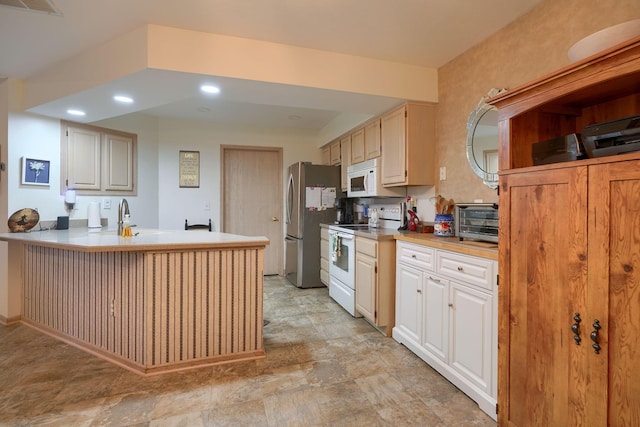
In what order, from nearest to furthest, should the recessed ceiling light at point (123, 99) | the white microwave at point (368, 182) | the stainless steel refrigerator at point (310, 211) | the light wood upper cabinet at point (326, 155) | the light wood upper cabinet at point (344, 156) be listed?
the recessed ceiling light at point (123, 99)
the white microwave at point (368, 182)
the light wood upper cabinet at point (344, 156)
the stainless steel refrigerator at point (310, 211)
the light wood upper cabinet at point (326, 155)

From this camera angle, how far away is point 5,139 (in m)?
2.81

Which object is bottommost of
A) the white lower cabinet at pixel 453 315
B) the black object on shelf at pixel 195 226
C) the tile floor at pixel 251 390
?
the tile floor at pixel 251 390

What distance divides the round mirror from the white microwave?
952 millimetres

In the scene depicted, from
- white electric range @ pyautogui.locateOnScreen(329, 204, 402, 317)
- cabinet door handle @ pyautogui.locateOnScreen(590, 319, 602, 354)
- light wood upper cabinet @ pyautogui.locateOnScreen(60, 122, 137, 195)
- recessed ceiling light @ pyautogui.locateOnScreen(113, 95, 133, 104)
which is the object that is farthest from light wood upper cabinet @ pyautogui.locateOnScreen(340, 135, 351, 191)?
cabinet door handle @ pyautogui.locateOnScreen(590, 319, 602, 354)

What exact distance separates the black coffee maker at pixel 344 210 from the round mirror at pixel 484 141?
212 cm

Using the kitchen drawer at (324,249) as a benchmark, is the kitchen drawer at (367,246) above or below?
above

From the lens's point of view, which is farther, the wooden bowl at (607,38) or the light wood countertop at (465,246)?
the light wood countertop at (465,246)

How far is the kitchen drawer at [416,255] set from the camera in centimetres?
215

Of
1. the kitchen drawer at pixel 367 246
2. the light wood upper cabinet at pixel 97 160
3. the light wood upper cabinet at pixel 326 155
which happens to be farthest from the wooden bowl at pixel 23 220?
the light wood upper cabinet at pixel 326 155

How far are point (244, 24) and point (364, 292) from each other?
2.31 m

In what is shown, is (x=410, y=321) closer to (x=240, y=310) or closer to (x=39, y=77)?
(x=240, y=310)

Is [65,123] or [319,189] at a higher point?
[65,123]

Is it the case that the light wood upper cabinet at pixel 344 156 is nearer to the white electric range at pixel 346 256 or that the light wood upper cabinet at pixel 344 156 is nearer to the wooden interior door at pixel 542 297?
the white electric range at pixel 346 256

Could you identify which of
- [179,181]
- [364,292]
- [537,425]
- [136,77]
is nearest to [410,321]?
[364,292]
